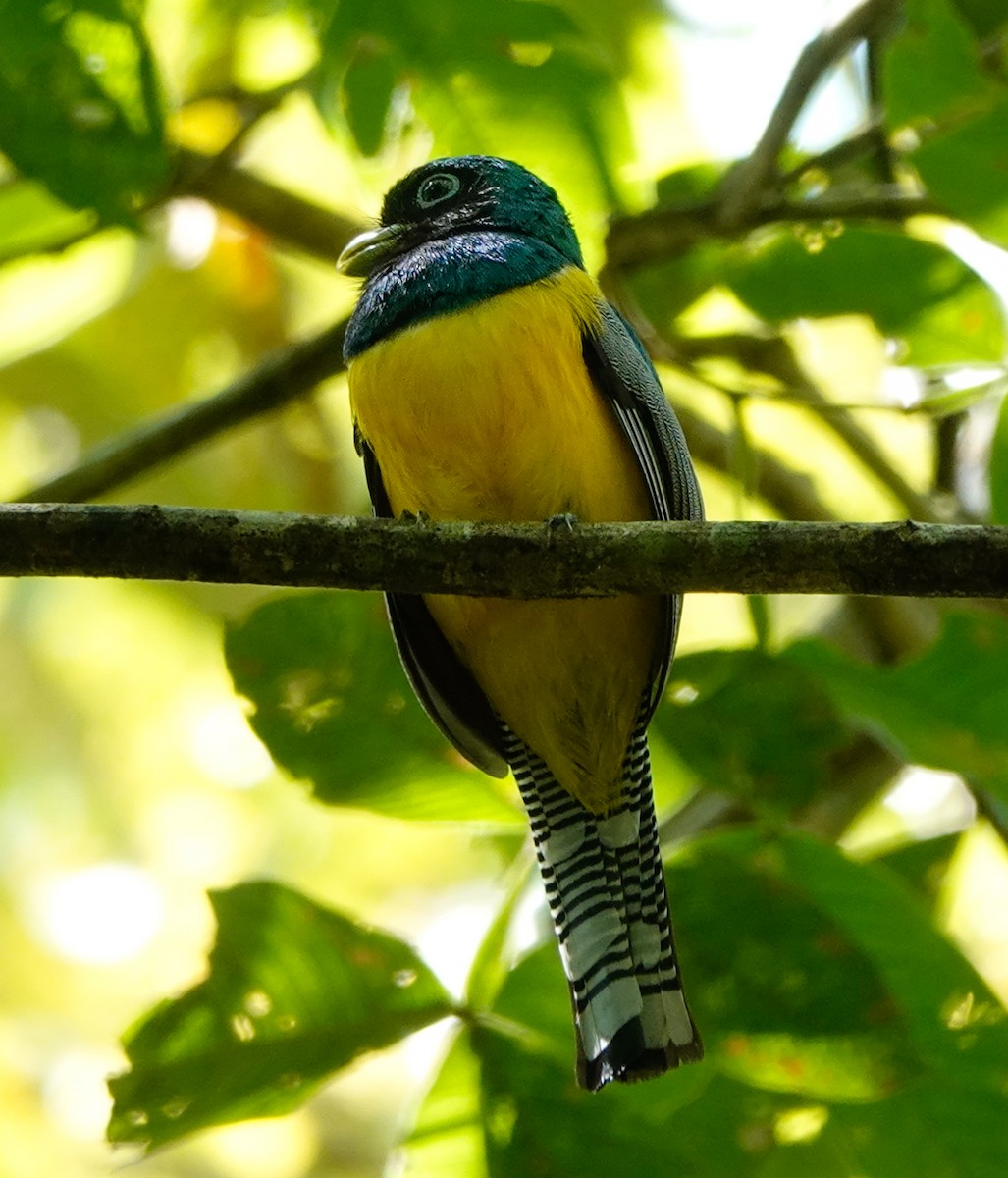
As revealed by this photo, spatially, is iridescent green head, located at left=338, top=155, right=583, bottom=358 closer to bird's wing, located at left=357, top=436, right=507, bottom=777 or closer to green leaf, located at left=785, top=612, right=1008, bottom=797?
bird's wing, located at left=357, top=436, right=507, bottom=777

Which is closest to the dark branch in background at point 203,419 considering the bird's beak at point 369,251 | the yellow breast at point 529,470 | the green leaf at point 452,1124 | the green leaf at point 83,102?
the bird's beak at point 369,251

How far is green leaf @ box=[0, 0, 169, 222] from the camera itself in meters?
3.37

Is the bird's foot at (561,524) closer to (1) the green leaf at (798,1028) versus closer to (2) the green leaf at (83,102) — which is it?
(1) the green leaf at (798,1028)

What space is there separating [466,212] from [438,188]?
0.67 ft

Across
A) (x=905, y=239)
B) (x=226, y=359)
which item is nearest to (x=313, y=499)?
(x=226, y=359)

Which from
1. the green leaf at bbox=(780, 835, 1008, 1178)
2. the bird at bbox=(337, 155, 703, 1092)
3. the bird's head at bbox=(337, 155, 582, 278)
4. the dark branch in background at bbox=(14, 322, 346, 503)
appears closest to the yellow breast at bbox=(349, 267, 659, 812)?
the bird at bbox=(337, 155, 703, 1092)

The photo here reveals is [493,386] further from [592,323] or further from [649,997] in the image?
[649,997]

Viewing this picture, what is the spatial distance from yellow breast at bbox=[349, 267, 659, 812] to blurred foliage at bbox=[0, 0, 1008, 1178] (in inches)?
9.9

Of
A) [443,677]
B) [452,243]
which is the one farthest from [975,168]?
[443,677]

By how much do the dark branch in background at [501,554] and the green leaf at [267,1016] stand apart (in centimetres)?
63

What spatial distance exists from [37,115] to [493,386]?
45.6 inches

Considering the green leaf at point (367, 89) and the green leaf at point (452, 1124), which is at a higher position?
the green leaf at point (367, 89)

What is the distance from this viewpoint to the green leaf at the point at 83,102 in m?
3.37

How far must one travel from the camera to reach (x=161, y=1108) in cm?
285
